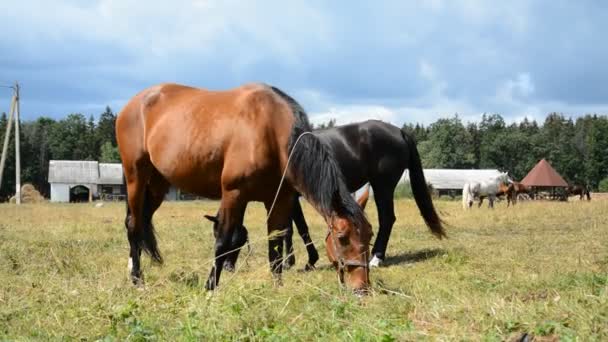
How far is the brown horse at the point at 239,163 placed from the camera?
4781mm

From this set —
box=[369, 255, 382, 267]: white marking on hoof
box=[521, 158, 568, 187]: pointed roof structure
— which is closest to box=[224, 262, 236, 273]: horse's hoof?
box=[369, 255, 382, 267]: white marking on hoof

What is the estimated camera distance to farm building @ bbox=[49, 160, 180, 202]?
5912 cm

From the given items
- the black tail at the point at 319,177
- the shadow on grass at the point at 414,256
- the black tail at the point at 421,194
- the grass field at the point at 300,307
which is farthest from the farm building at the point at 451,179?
the black tail at the point at 319,177

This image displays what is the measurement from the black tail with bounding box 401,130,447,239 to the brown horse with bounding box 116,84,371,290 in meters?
3.23

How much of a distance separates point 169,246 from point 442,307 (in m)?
6.35

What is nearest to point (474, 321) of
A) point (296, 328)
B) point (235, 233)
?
point (296, 328)

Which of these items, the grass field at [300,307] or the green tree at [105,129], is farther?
the green tree at [105,129]

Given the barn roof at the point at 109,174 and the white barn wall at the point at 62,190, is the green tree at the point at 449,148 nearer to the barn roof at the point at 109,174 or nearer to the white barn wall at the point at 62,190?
the barn roof at the point at 109,174

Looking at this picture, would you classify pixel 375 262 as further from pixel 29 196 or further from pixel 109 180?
pixel 109 180

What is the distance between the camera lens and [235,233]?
18.7 ft

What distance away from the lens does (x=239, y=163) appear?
210 inches

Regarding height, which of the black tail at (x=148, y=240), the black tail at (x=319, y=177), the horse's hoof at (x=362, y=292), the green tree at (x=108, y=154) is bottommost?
the horse's hoof at (x=362, y=292)

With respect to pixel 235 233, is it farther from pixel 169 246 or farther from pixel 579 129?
pixel 579 129

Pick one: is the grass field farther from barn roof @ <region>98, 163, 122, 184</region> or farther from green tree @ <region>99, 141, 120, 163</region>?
green tree @ <region>99, 141, 120, 163</region>
